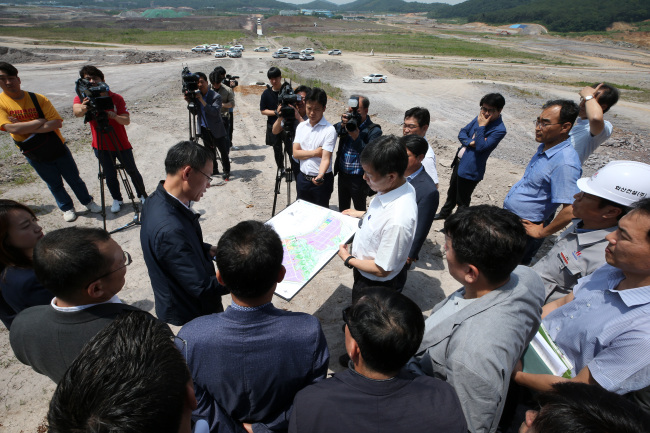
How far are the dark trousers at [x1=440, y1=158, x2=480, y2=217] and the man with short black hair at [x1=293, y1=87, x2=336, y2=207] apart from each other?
7.26ft

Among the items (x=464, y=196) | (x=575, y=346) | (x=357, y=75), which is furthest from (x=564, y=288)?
(x=357, y=75)

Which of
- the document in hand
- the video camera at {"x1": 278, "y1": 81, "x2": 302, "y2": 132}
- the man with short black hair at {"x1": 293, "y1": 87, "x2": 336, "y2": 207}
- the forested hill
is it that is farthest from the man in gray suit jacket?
the forested hill

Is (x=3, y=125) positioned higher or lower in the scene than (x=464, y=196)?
higher

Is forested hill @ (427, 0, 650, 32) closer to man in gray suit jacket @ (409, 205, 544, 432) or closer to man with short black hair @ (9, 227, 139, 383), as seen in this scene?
man in gray suit jacket @ (409, 205, 544, 432)

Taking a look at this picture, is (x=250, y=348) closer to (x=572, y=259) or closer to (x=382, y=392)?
(x=382, y=392)

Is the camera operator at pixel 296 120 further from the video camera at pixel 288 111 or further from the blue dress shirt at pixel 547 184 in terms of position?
the blue dress shirt at pixel 547 184

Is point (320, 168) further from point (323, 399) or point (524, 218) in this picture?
point (323, 399)

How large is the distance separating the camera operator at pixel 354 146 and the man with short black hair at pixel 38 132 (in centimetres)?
437

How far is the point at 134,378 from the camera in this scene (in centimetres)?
87

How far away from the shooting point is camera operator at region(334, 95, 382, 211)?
427cm

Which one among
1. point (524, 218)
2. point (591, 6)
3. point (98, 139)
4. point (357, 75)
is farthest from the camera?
point (591, 6)

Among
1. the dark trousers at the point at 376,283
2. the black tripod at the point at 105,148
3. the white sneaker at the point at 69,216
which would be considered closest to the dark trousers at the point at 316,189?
the dark trousers at the point at 376,283

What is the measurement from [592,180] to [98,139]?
6259mm

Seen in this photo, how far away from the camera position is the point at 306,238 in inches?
124
